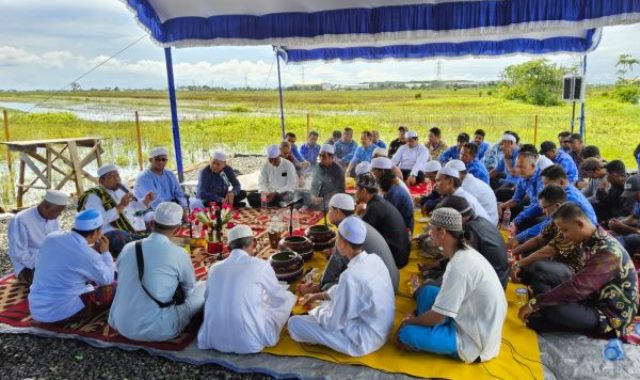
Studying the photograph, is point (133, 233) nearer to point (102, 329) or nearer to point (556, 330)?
point (102, 329)

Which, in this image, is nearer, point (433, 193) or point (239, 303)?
point (239, 303)

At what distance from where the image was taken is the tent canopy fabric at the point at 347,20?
5.65 m

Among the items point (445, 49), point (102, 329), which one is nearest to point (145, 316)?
point (102, 329)

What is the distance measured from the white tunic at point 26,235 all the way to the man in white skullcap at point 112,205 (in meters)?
0.50

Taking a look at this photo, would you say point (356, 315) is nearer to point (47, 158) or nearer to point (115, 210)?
point (115, 210)

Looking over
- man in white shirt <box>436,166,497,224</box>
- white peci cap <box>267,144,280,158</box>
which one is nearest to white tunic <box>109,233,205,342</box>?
man in white shirt <box>436,166,497,224</box>

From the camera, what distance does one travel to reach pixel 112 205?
15.2 ft

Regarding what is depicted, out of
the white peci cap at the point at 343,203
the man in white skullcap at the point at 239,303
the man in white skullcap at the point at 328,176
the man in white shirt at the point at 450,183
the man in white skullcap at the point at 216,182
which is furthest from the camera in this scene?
the man in white skullcap at the point at 328,176

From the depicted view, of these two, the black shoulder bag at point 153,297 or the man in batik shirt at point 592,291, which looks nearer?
the man in batik shirt at point 592,291

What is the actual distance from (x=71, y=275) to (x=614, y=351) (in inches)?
149

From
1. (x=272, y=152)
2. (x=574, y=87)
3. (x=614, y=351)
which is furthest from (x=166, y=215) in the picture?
(x=574, y=87)

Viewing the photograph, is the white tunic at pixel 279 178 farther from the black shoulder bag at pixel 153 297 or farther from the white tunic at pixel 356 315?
the white tunic at pixel 356 315

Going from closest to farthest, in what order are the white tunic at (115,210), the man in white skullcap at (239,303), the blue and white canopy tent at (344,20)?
the man in white skullcap at (239,303) → the white tunic at (115,210) → the blue and white canopy tent at (344,20)

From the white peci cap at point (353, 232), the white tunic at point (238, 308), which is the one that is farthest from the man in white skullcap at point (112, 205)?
the white peci cap at point (353, 232)
